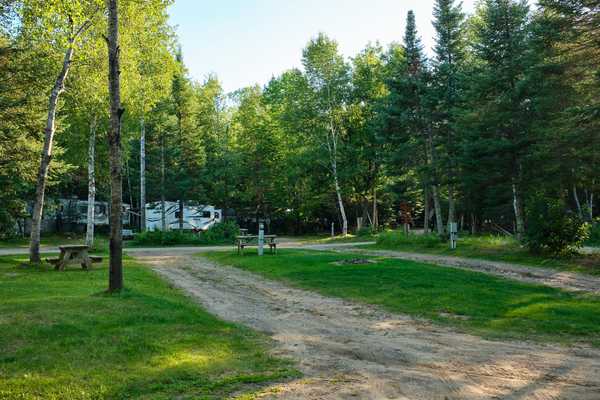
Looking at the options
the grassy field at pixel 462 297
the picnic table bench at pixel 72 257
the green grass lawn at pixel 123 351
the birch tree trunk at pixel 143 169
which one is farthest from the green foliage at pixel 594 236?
the birch tree trunk at pixel 143 169

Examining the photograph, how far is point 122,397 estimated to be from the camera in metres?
4.20

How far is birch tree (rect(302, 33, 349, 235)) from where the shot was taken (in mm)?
37562

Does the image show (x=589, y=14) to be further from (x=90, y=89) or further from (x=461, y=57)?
(x=90, y=89)

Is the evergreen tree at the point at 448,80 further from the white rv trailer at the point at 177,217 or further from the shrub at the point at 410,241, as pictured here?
the white rv trailer at the point at 177,217

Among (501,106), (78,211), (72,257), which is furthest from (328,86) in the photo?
(72,257)

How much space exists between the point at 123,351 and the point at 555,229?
580 inches

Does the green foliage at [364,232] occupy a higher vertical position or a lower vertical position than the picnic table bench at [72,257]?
higher

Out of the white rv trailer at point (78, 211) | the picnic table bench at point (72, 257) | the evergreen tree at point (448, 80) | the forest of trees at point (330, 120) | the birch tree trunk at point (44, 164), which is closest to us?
the picnic table bench at point (72, 257)

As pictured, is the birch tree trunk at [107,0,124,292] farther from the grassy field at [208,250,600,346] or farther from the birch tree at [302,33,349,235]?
the birch tree at [302,33,349,235]

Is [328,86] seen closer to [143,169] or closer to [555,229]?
[143,169]

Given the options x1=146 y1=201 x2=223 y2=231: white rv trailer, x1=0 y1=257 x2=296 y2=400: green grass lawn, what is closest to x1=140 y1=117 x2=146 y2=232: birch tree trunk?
x1=146 y1=201 x2=223 y2=231: white rv trailer

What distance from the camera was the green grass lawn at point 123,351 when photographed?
4.40 meters

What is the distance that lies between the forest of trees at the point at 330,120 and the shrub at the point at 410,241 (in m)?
2.32

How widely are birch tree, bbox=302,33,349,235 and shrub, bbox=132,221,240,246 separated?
967 cm
